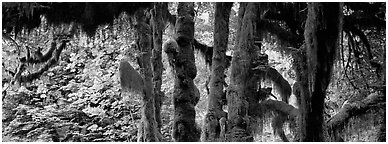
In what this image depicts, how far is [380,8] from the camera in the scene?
7531 mm

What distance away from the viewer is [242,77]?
6.76 metres

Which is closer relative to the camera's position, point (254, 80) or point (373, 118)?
point (373, 118)

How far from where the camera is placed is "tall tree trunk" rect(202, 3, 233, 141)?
768 centimetres

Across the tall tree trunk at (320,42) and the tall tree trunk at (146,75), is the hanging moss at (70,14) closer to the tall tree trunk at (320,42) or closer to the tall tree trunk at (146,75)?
the tall tree trunk at (146,75)

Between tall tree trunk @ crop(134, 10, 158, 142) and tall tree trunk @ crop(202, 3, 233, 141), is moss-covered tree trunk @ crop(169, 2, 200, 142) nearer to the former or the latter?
tall tree trunk @ crop(202, 3, 233, 141)

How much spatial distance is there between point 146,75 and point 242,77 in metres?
2.32

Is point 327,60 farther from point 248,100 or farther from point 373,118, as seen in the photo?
point 373,118

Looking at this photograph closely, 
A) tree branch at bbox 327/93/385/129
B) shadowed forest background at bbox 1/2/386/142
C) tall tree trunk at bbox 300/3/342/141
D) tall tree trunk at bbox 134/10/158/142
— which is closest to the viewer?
tall tree trunk at bbox 300/3/342/141

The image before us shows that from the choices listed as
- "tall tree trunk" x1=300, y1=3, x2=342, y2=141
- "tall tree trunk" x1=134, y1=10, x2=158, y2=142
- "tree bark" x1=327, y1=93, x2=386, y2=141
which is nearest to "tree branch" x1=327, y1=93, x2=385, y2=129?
"tree bark" x1=327, y1=93, x2=386, y2=141

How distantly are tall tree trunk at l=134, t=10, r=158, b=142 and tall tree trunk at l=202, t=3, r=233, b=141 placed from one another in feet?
3.05

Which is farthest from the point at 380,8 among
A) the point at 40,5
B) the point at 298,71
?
the point at 40,5

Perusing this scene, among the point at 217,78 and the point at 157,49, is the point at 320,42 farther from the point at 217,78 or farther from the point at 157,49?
the point at 157,49

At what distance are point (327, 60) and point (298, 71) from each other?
45.2 inches

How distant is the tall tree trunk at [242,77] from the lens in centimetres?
656
